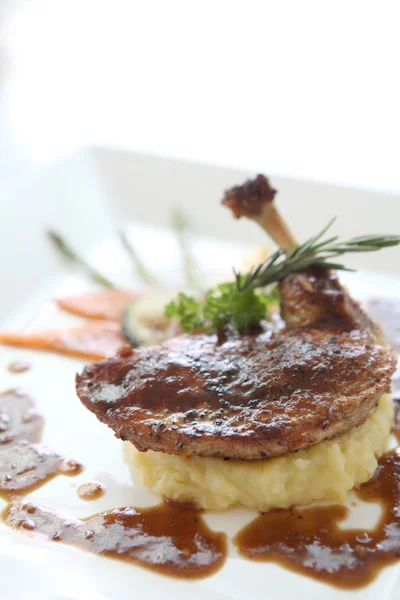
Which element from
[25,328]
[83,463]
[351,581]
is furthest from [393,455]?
[25,328]

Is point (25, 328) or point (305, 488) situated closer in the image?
point (305, 488)

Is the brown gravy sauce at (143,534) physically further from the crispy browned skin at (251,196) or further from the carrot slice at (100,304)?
the carrot slice at (100,304)

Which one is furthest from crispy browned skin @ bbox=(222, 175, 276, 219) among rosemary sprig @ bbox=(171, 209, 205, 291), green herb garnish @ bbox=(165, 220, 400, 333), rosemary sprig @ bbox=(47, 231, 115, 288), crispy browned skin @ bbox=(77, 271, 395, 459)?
rosemary sprig @ bbox=(47, 231, 115, 288)

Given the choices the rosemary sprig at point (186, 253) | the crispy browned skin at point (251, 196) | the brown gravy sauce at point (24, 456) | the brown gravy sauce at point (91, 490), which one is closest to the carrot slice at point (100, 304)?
the rosemary sprig at point (186, 253)

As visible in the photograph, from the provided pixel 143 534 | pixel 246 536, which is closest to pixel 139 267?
pixel 143 534

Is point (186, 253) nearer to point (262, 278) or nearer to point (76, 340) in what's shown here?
point (76, 340)

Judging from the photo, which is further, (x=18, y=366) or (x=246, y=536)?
(x=18, y=366)

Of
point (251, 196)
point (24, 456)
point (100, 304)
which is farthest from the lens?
point (100, 304)

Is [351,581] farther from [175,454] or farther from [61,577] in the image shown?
[61,577]
